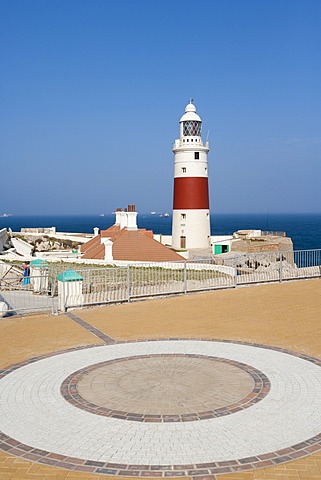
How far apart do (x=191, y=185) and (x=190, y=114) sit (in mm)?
6313

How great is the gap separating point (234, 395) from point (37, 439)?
3134 mm

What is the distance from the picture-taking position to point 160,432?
6543mm

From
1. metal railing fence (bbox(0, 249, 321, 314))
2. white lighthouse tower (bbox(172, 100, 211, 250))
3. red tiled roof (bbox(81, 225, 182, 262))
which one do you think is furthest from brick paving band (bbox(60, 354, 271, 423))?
white lighthouse tower (bbox(172, 100, 211, 250))

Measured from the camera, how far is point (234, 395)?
7.83 metres

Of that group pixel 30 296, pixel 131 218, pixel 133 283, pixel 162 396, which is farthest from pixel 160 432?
pixel 131 218

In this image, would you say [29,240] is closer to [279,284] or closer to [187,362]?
[279,284]

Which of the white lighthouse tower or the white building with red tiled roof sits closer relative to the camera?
the white building with red tiled roof

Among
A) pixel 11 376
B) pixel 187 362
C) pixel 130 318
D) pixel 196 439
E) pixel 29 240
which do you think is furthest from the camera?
pixel 29 240

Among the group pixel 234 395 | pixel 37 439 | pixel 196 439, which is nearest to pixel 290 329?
pixel 234 395

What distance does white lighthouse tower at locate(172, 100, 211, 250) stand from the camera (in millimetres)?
42312

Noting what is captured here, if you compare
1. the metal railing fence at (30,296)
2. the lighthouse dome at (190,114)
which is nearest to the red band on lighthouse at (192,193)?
the lighthouse dome at (190,114)

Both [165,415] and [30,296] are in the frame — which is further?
[30,296]

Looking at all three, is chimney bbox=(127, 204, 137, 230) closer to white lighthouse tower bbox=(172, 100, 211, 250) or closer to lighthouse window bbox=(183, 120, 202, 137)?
white lighthouse tower bbox=(172, 100, 211, 250)

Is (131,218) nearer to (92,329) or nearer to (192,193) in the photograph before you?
(192,193)
